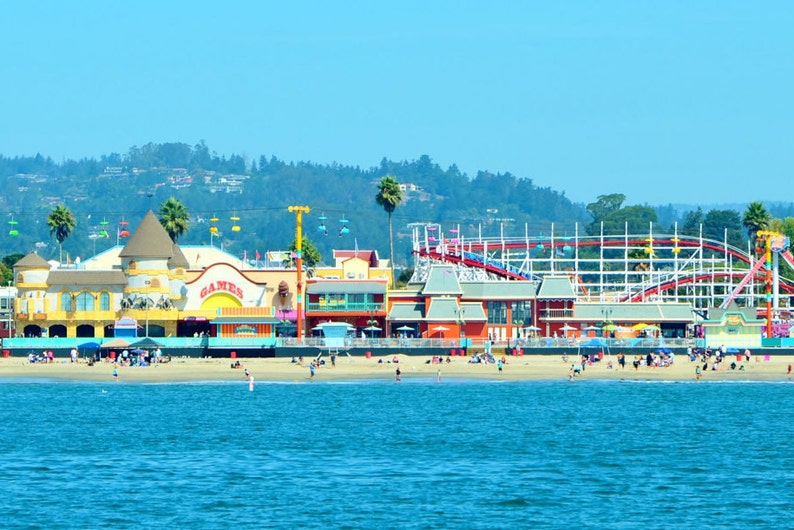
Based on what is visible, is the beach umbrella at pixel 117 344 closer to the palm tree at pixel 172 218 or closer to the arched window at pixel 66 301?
the arched window at pixel 66 301

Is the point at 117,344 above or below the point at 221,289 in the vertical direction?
below

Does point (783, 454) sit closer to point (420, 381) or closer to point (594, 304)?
point (420, 381)

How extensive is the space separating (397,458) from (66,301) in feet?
184

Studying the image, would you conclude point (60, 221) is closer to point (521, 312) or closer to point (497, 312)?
point (497, 312)

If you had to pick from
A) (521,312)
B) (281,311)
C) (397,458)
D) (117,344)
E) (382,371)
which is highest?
(281,311)

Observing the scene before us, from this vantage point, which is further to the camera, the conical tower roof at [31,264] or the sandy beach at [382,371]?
the conical tower roof at [31,264]

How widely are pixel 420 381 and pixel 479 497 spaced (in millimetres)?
40870

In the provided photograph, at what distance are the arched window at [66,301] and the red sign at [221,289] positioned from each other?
9227 mm

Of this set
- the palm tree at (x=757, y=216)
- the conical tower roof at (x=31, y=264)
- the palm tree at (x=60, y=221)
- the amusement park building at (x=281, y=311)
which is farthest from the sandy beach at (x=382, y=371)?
the palm tree at (x=757, y=216)

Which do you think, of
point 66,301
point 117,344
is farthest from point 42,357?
point 66,301

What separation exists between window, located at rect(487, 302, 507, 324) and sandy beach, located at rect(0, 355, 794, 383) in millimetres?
10951

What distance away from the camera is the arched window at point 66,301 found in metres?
109

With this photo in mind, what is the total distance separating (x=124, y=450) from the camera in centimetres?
6159

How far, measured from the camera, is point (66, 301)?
110m
